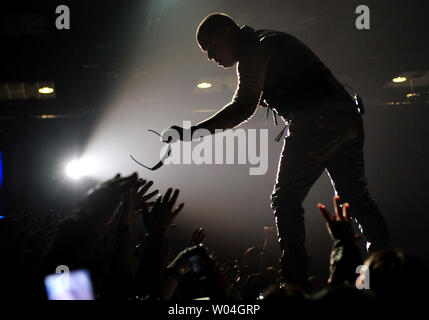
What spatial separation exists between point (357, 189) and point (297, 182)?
411 mm

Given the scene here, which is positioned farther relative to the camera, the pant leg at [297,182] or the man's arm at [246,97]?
the man's arm at [246,97]

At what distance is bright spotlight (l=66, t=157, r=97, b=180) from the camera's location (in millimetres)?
8023

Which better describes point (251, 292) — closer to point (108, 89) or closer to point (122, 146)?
point (108, 89)

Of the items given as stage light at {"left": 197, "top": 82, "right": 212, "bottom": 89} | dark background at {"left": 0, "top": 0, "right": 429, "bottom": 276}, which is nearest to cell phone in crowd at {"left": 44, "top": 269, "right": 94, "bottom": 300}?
dark background at {"left": 0, "top": 0, "right": 429, "bottom": 276}

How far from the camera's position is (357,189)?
2.44 metres

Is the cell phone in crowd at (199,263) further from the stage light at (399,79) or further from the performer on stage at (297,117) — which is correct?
the stage light at (399,79)

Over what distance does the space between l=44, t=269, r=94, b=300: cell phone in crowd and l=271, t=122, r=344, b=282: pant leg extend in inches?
40.9

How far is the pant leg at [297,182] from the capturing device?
7.06ft

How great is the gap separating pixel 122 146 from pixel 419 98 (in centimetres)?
598

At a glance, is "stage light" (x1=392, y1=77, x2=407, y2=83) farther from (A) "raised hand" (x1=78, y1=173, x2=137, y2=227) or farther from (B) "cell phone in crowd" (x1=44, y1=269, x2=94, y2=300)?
(B) "cell phone in crowd" (x1=44, y1=269, x2=94, y2=300)

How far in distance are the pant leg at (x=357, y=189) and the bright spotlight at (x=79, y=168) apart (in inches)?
250

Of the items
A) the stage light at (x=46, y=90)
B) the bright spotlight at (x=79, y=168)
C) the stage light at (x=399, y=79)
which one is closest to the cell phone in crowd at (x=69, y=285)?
the stage light at (x=46, y=90)

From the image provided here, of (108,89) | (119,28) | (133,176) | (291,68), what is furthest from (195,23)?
(133,176)

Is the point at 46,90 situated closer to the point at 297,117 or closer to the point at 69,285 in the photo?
the point at 297,117
